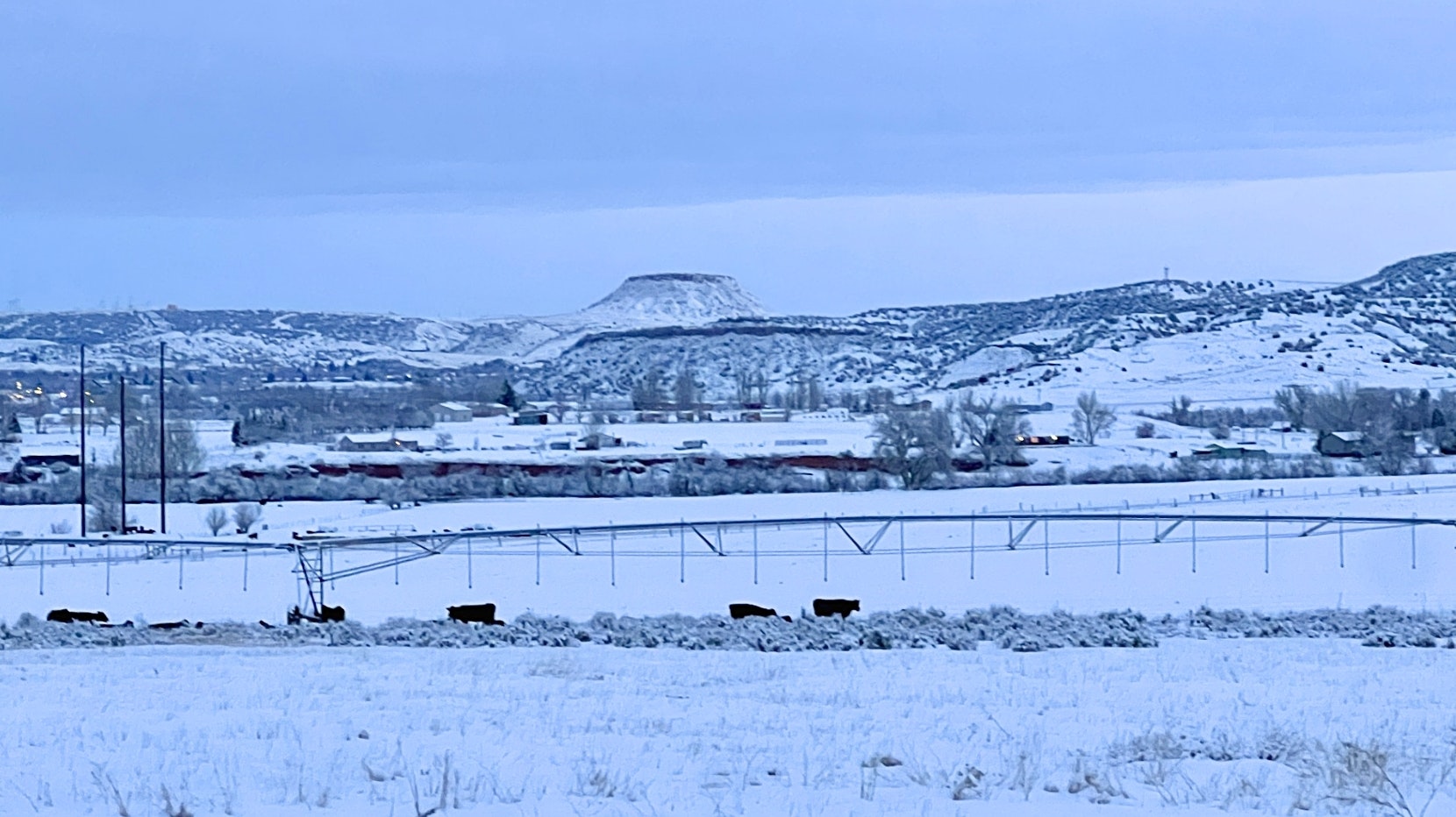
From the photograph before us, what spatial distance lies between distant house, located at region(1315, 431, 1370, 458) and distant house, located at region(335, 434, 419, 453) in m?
43.3

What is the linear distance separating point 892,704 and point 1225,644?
25.2ft

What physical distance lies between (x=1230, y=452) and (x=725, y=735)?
6935 centimetres

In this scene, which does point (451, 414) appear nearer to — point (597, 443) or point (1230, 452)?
point (597, 443)

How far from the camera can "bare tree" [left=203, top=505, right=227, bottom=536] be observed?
164 feet

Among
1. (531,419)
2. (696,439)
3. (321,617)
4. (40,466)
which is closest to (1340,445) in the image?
(696,439)

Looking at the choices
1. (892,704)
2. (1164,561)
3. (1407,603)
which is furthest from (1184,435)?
(892,704)

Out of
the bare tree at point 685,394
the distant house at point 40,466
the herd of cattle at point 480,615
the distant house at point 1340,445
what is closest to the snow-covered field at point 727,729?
the herd of cattle at point 480,615

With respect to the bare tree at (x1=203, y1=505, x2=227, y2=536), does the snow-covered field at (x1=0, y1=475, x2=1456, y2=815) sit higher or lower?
higher

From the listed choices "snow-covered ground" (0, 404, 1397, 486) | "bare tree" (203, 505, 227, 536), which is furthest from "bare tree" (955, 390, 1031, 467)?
"bare tree" (203, 505, 227, 536)

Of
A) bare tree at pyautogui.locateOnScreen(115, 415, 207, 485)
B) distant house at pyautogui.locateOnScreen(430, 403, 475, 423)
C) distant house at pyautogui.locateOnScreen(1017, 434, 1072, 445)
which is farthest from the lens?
distant house at pyautogui.locateOnScreen(430, 403, 475, 423)

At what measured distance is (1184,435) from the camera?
87.9 m

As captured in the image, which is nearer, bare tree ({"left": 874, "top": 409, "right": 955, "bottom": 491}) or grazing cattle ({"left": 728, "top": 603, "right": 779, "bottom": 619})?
grazing cattle ({"left": 728, "top": 603, "right": 779, "bottom": 619})

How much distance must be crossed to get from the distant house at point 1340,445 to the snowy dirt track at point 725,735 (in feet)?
207

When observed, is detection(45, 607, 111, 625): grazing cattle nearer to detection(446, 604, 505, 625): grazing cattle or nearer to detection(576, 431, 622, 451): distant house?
detection(446, 604, 505, 625): grazing cattle
